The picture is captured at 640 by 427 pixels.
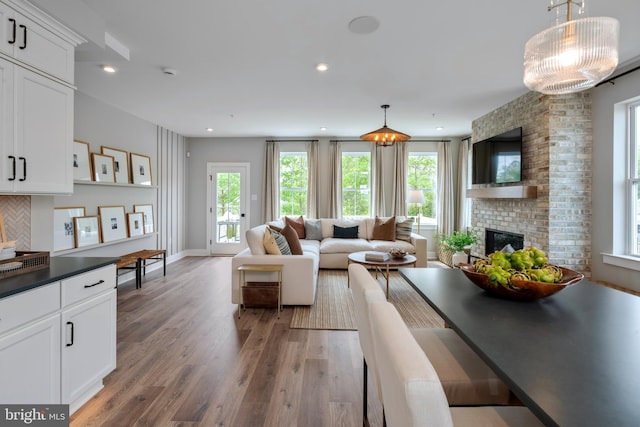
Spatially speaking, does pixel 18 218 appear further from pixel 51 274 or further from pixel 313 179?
pixel 313 179

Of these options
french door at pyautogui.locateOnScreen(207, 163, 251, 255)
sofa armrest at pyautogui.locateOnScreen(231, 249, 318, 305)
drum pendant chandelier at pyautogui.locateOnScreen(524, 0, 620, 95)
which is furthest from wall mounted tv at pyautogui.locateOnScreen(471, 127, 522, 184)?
french door at pyautogui.locateOnScreen(207, 163, 251, 255)

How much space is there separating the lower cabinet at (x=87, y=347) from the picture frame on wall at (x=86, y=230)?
7.87 ft

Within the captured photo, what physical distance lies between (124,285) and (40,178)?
3.09 meters

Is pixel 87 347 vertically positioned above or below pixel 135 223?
below

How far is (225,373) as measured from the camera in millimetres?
2240

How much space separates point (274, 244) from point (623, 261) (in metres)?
3.74

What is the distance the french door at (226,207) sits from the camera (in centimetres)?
689

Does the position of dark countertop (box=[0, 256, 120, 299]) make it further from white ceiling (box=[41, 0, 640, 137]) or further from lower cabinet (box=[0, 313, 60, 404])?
white ceiling (box=[41, 0, 640, 137])

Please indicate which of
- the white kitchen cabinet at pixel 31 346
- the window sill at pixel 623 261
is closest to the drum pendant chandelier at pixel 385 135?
the window sill at pixel 623 261

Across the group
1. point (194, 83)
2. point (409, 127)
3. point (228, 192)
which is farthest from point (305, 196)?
point (194, 83)

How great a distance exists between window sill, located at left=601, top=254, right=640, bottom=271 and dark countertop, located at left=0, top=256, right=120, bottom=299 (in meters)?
4.65

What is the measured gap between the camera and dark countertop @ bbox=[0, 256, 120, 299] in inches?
56.6

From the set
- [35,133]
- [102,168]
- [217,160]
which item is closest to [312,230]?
[217,160]

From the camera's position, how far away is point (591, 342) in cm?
96
